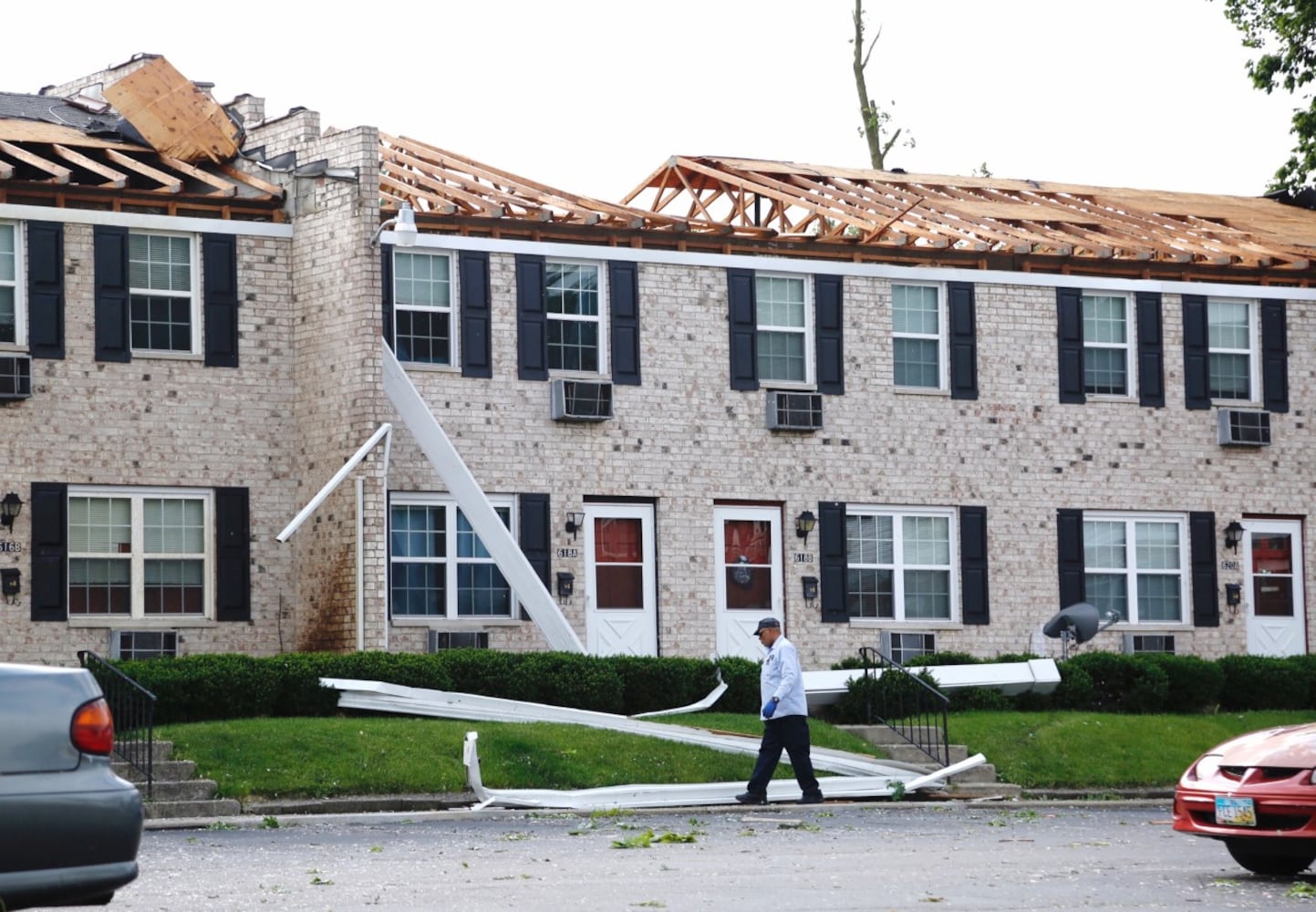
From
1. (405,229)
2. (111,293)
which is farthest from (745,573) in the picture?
(111,293)

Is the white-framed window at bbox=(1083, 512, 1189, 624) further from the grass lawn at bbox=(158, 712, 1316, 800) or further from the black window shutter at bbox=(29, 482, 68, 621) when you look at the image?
the black window shutter at bbox=(29, 482, 68, 621)

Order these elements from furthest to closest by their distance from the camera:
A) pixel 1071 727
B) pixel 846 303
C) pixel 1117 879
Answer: pixel 846 303, pixel 1071 727, pixel 1117 879

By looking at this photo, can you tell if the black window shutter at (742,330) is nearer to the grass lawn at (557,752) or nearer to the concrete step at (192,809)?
the grass lawn at (557,752)

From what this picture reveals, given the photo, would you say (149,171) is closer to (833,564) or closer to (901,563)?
(833,564)

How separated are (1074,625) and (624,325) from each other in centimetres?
682

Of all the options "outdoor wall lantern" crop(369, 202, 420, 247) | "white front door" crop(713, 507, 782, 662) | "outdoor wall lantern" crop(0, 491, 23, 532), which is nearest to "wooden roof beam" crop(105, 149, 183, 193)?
"outdoor wall lantern" crop(369, 202, 420, 247)

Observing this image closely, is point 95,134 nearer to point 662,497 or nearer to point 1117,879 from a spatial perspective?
point 662,497

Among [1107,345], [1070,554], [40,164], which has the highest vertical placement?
[40,164]

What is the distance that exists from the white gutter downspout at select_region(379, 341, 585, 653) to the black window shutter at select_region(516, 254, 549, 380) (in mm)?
1782

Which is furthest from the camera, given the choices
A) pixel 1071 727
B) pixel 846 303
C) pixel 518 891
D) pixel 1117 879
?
pixel 846 303

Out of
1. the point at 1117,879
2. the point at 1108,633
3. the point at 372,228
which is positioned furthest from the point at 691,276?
the point at 1117,879

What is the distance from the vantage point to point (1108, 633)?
94.1ft

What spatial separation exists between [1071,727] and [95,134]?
1410 cm

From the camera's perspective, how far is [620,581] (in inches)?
1046
